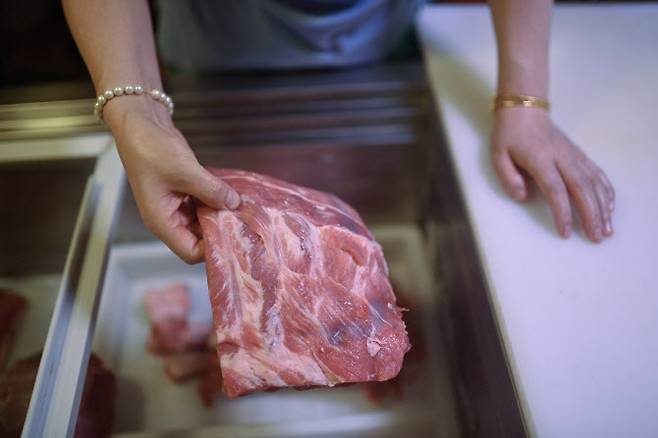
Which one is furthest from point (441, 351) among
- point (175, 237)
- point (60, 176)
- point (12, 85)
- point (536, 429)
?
point (12, 85)

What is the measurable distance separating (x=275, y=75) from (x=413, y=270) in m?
0.57

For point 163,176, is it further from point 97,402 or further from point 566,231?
point 566,231

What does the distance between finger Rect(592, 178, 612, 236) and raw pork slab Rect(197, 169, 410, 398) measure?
405 mm

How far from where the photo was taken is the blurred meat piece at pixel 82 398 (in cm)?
76

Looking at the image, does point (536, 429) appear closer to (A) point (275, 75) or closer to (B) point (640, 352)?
(B) point (640, 352)

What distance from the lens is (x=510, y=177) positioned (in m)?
0.95

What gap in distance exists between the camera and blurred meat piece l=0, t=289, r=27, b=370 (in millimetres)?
890

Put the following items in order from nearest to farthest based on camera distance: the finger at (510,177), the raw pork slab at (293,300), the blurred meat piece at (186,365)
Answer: the raw pork slab at (293,300)
the finger at (510,177)
the blurred meat piece at (186,365)

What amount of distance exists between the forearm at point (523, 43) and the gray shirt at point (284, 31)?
0.96ft

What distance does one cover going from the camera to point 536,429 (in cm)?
73

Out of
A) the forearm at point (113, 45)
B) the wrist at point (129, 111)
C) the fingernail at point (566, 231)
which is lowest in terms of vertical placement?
the fingernail at point (566, 231)

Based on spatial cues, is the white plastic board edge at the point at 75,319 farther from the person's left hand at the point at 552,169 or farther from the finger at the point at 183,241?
the person's left hand at the point at 552,169

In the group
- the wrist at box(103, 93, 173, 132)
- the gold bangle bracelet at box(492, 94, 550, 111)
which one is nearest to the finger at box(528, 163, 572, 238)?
the gold bangle bracelet at box(492, 94, 550, 111)

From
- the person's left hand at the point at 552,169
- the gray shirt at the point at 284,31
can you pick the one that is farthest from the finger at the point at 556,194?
the gray shirt at the point at 284,31
